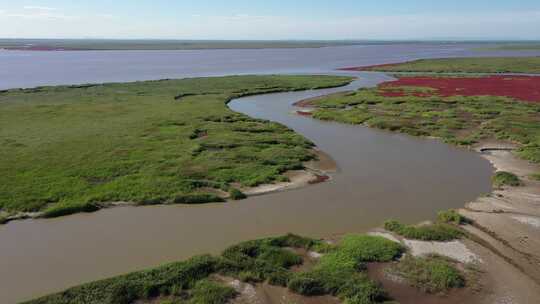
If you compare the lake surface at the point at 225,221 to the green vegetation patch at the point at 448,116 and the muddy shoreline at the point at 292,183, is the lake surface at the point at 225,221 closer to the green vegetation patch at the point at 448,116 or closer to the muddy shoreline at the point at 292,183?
the muddy shoreline at the point at 292,183

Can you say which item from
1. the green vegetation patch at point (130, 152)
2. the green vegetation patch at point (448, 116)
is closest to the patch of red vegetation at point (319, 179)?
the green vegetation patch at point (130, 152)

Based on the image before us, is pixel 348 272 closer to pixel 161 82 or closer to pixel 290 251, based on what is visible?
pixel 290 251

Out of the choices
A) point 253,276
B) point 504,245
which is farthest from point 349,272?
point 504,245

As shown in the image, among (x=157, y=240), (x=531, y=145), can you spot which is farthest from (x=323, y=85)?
(x=157, y=240)

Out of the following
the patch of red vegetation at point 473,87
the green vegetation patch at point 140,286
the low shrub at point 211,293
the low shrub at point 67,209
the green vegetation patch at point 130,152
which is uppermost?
the patch of red vegetation at point 473,87

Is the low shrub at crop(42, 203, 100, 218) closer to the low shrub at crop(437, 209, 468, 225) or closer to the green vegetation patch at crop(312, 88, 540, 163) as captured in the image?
the low shrub at crop(437, 209, 468, 225)

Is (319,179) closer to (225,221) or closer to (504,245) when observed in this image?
(225,221)

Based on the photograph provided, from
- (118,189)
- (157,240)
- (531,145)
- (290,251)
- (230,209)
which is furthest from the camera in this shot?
(531,145)
